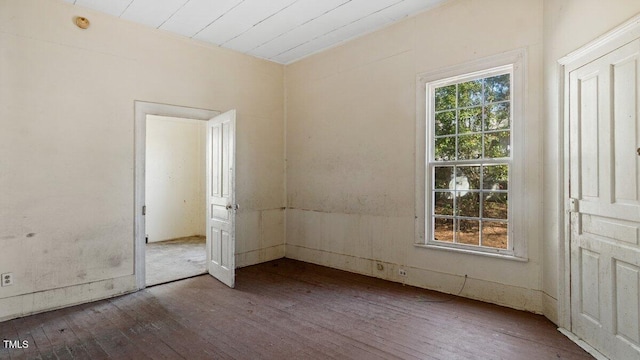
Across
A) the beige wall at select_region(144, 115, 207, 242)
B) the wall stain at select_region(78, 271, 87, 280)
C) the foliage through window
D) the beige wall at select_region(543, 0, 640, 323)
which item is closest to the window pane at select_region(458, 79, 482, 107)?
the foliage through window

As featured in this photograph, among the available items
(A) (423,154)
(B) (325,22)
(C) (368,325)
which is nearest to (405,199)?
(A) (423,154)

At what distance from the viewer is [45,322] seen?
9.90ft

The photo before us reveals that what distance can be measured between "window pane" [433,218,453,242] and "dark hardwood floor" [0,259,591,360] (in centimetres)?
64

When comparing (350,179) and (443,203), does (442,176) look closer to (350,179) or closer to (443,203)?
(443,203)

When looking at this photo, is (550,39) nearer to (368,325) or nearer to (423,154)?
(423,154)

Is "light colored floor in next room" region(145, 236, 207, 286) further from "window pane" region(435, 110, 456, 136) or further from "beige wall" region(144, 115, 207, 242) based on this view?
"window pane" region(435, 110, 456, 136)

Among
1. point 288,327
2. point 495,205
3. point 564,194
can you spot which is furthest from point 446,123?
point 288,327

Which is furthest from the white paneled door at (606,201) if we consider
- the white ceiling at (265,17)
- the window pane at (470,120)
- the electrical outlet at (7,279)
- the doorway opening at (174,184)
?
the doorway opening at (174,184)

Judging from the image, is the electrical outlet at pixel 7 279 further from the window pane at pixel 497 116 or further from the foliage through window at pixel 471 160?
the window pane at pixel 497 116

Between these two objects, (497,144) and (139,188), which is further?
(139,188)

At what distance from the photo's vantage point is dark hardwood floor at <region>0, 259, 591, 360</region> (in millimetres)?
2479

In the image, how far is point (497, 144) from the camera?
339cm

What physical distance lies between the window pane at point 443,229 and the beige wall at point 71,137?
3.47 m

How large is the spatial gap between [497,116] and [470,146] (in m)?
0.40
